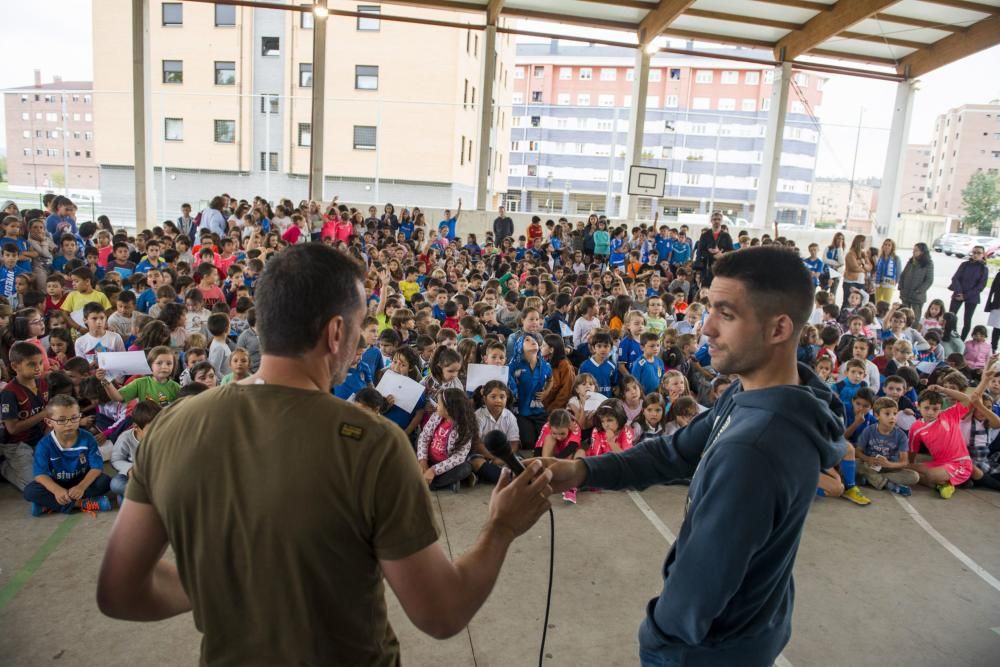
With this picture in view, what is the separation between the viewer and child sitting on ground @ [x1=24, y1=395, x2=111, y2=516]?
4.12 metres

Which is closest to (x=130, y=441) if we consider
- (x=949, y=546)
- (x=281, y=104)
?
(x=949, y=546)

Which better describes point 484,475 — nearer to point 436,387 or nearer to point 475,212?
point 436,387

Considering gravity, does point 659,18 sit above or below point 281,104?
above

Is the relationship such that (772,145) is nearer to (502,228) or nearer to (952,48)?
(952,48)

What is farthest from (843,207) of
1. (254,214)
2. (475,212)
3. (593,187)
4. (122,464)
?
(122,464)

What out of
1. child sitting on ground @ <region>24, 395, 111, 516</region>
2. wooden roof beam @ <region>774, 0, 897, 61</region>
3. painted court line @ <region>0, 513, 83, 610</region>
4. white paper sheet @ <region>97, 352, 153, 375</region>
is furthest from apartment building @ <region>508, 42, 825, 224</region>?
painted court line @ <region>0, 513, 83, 610</region>

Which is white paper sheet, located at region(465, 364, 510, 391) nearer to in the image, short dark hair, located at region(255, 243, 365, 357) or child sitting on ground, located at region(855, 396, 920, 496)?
child sitting on ground, located at region(855, 396, 920, 496)

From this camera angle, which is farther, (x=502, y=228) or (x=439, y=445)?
(x=502, y=228)

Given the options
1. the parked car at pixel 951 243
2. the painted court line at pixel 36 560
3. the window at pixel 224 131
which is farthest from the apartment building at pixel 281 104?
the parked car at pixel 951 243

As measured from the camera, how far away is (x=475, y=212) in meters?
16.2

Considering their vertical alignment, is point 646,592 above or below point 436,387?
below

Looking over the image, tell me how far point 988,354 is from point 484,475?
7.02 metres

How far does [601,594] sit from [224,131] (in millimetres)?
24687

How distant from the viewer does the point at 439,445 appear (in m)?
4.88
